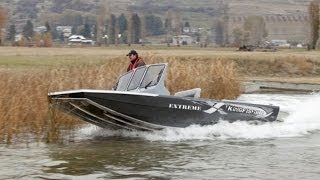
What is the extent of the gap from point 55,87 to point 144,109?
11.8 ft

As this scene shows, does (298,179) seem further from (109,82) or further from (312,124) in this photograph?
(109,82)

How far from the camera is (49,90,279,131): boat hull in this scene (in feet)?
52.5

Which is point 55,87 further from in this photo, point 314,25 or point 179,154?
point 314,25

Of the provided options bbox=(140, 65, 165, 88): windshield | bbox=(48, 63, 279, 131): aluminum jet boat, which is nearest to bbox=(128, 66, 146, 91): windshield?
bbox=(48, 63, 279, 131): aluminum jet boat

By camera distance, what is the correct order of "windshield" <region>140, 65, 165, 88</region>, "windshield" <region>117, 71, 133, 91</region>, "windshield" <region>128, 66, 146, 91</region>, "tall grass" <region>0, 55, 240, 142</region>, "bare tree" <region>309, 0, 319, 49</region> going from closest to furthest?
"tall grass" <region>0, 55, 240, 142</region>
"windshield" <region>140, 65, 165, 88</region>
"windshield" <region>128, 66, 146, 91</region>
"windshield" <region>117, 71, 133, 91</region>
"bare tree" <region>309, 0, 319, 49</region>

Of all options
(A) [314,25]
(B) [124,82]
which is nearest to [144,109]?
(B) [124,82]

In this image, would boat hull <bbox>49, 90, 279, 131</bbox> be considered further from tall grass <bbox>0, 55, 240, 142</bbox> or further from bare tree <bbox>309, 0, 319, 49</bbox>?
bare tree <bbox>309, 0, 319, 49</bbox>

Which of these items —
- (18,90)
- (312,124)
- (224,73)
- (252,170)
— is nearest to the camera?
(252,170)

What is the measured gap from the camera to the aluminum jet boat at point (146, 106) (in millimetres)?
16078

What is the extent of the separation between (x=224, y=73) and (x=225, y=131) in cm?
843

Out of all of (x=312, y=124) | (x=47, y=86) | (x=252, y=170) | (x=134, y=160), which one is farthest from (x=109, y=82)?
(x=252, y=170)

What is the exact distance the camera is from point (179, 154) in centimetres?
1473

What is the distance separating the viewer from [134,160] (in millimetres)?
13883

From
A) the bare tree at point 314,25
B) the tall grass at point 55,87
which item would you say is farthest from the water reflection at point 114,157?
the bare tree at point 314,25
